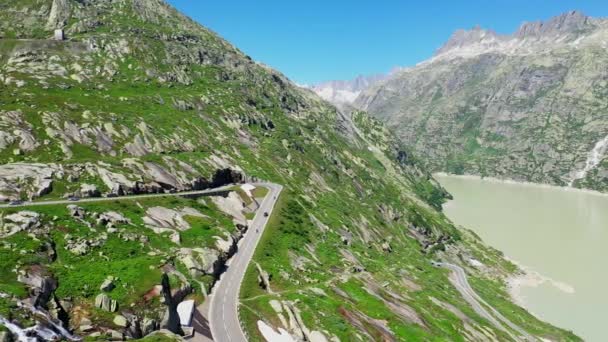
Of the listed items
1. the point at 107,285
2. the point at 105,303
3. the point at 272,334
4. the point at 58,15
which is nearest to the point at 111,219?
the point at 107,285

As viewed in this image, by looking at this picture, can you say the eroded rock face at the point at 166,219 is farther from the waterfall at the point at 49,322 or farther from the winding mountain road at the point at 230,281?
the waterfall at the point at 49,322

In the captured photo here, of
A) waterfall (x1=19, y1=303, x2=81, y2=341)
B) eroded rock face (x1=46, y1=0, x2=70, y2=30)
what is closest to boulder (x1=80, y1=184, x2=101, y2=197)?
waterfall (x1=19, y1=303, x2=81, y2=341)

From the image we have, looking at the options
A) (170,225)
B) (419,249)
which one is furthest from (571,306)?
(170,225)

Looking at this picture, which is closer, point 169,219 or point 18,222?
point 18,222

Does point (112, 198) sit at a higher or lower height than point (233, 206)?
lower

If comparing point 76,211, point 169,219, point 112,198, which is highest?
point 169,219

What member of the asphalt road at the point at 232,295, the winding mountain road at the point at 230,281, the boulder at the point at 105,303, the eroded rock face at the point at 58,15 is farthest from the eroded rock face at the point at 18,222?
the eroded rock face at the point at 58,15

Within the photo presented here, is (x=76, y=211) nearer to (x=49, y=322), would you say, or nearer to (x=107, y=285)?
(x=107, y=285)
